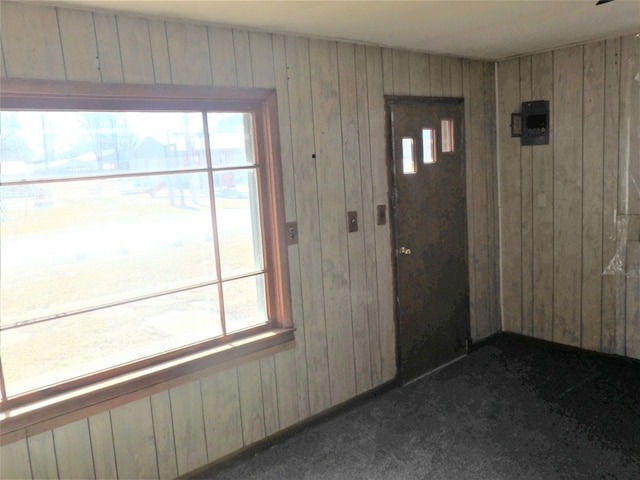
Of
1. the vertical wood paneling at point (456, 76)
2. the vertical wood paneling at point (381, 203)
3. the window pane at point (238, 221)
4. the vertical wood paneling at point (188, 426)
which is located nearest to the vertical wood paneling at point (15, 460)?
the vertical wood paneling at point (188, 426)

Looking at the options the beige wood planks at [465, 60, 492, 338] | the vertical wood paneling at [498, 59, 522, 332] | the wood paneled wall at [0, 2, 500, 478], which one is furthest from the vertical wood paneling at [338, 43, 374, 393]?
the vertical wood paneling at [498, 59, 522, 332]

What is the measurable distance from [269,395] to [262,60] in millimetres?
Result: 1794

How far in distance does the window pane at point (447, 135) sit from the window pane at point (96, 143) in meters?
1.87

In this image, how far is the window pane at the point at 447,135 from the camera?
376 centimetres

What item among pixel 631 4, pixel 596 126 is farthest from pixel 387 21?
pixel 596 126

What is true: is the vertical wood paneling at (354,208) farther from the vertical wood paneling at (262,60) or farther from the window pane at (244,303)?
the window pane at (244,303)

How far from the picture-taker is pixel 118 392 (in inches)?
92.2

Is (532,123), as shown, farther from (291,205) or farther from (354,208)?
(291,205)

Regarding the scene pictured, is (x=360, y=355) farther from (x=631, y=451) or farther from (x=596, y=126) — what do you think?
(x=596, y=126)

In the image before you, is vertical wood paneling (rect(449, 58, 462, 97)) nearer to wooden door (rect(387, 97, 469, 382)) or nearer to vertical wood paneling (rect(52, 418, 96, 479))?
wooden door (rect(387, 97, 469, 382))

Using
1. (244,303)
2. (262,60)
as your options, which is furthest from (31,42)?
(244,303)

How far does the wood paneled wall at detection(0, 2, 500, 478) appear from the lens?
2191 mm

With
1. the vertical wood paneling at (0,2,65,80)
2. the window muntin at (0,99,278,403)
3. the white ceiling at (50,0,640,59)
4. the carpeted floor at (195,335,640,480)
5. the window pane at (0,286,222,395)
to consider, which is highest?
the white ceiling at (50,0,640,59)

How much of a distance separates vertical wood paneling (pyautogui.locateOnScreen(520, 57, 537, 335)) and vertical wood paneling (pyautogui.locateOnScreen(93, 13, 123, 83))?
298 centimetres
